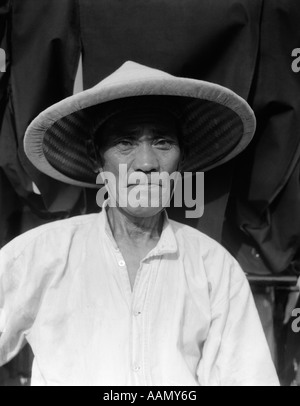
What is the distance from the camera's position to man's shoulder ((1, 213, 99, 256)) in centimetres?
206

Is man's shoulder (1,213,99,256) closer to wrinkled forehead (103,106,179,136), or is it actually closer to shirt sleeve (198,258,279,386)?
wrinkled forehead (103,106,179,136)

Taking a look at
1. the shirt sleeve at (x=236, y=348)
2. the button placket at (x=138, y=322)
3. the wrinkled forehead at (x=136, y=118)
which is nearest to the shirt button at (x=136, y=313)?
the button placket at (x=138, y=322)

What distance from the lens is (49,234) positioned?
2102 mm

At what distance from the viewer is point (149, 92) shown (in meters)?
1.99

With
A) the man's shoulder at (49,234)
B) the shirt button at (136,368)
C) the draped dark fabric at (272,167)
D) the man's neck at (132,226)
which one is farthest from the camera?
the draped dark fabric at (272,167)

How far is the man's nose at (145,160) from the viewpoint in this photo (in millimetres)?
2004

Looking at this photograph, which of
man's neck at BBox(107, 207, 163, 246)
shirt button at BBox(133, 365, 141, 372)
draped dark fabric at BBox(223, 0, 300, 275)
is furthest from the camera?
draped dark fabric at BBox(223, 0, 300, 275)

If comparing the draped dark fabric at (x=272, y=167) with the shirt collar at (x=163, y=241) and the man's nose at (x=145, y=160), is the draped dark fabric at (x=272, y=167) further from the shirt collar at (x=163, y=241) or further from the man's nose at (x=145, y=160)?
the man's nose at (x=145, y=160)

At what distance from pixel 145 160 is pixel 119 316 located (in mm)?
483

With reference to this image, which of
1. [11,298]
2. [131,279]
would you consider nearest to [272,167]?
[131,279]

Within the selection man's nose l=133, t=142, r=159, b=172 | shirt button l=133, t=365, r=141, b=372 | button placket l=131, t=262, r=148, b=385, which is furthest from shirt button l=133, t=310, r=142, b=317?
man's nose l=133, t=142, r=159, b=172

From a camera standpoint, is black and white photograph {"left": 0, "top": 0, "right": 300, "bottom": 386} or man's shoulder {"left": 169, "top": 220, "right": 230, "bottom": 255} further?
man's shoulder {"left": 169, "top": 220, "right": 230, "bottom": 255}
